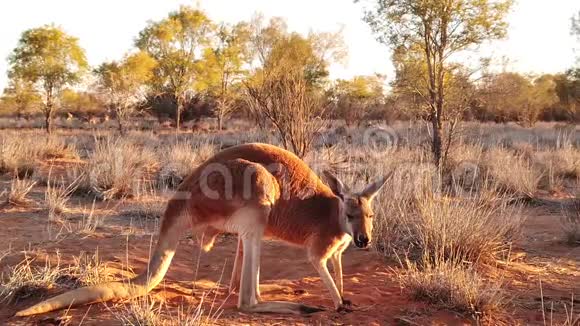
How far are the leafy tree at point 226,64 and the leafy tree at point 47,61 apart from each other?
869 cm

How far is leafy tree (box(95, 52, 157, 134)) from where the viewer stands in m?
26.2

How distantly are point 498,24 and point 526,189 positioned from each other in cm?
359

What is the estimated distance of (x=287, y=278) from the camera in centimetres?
512

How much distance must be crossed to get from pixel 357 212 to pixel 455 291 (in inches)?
40.1

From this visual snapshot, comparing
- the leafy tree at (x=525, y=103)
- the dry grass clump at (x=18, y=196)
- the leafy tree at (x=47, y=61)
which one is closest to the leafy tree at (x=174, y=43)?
the leafy tree at (x=47, y=61)

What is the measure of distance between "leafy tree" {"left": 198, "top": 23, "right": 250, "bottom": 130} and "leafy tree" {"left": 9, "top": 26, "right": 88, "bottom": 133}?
8.69 metres

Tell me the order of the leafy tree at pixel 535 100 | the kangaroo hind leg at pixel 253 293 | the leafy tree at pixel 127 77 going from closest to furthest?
the kangaroo hind leg at pixel 253 293
the leafy tree at pixel 127 77
the leafy tree at pixel 535 100

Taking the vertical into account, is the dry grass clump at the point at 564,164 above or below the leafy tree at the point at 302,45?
below

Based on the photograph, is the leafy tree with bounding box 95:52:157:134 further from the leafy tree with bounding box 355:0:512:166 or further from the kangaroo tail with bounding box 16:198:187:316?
the kangaroo tail with bounding box 16:198:187:316

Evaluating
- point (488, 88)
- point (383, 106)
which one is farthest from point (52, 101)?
point (488, 88)

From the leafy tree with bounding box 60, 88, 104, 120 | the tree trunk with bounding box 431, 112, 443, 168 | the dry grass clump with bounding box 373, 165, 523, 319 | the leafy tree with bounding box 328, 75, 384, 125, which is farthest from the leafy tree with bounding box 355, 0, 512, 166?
the leafy tree with bounding box 60, 88, 104, 120

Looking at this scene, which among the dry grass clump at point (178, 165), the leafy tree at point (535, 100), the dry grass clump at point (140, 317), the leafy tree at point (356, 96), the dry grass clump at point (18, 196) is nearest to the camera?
the dry grass clump at point (140, 317)

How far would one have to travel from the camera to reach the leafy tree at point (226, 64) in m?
30.2

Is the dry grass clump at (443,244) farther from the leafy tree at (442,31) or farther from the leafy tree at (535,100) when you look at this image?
the leafy tree at (535,100)
